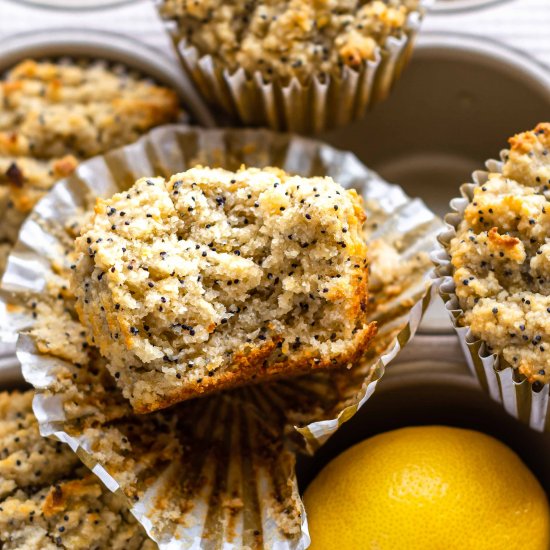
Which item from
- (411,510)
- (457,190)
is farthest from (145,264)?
(457,190)

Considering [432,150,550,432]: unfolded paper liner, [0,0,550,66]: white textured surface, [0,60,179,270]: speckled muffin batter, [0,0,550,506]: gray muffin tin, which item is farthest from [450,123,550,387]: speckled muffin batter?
[0,60,179,270]: speckled muffin batter

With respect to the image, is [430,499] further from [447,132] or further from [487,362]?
[447,132]

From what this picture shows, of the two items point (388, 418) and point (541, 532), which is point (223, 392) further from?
point (541, 532)

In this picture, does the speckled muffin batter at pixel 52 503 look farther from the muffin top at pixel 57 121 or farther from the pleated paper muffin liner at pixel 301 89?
the pleated paper muffin liner at pixel 301 89

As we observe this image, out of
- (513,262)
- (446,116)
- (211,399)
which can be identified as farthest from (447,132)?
(211,399)

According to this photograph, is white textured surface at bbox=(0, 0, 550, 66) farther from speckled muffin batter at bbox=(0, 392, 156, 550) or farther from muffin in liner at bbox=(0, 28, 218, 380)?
speckled muffin batter at bbox=(0, 392, 156, 550)

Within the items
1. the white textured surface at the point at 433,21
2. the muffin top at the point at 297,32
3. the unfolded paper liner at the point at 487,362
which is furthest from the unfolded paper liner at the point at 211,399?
the white textured surface at the point at 433,21

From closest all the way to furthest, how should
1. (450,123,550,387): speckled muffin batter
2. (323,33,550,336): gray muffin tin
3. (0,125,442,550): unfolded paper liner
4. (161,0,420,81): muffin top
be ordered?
1. (450,123,550,387): speckled muffin batter
2. (0,125,442,550): unfolded paper liner
3. (161,0,420,81): muffin top
4. (323,33,550,336): gray muffin tin
